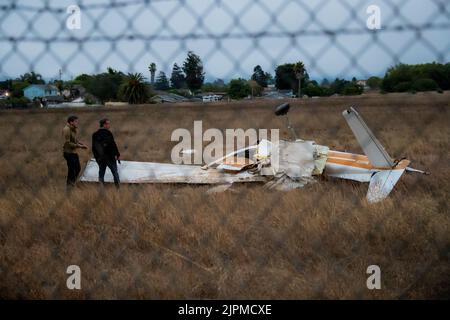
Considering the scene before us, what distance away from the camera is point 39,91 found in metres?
2.87

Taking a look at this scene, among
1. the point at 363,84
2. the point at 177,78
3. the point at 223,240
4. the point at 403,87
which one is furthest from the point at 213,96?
the point at 223,240

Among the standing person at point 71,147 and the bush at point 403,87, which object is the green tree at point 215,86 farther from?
the standing person at point 71,147

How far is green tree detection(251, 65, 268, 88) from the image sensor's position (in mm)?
2156

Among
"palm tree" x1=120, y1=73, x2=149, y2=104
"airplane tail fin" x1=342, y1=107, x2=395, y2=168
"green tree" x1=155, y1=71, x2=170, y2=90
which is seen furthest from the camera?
"airplane tail fin" x1=342, y1=107, x2=395, y2=168

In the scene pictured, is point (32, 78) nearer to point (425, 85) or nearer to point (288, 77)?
point (288, 77)

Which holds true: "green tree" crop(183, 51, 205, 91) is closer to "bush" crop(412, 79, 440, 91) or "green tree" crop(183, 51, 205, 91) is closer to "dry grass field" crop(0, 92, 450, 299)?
"dry grass field" crop(0, 92, 450, 299)

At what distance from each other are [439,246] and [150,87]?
256 centimetres

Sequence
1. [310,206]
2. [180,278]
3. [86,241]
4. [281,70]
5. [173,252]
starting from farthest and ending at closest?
1. [310,206]
2. [86,241]
3. [173,252]
4. [180,278]
5. [281,70]

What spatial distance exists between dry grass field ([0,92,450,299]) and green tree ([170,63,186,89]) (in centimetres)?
23

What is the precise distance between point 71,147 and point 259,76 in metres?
6.65

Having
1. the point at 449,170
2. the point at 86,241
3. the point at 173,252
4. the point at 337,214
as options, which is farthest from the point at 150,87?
the point at 449,170

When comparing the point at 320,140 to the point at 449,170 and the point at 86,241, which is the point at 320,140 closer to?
the point at 449,170

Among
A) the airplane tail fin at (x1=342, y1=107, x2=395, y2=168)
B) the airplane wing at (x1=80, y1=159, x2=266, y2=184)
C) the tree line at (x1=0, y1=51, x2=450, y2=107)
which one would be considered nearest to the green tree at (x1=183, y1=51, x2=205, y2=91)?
the tree line at (x1=0, y1=51, x2=450, y2=107)

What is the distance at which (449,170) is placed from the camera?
7391 millimetres
